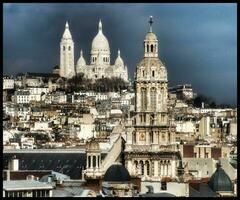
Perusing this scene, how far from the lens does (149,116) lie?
36.2m

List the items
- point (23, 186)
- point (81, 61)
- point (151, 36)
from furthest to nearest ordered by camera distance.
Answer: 1. point (81, 61)
2. point (151, 36)
3. point (23, 186)

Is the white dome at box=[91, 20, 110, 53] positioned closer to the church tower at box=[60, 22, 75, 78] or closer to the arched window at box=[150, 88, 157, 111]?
the church tower at box=[60, 22, 75, 78]

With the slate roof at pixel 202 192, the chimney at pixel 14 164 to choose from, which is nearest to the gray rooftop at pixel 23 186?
the slate roof at pixel 202 192

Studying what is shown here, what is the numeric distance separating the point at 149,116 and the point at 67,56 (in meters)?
86.7

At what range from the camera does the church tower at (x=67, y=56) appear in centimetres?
12100

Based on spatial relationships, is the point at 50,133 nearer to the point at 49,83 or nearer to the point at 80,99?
the point at 80,99

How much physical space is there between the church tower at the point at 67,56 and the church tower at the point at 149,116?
83688mm

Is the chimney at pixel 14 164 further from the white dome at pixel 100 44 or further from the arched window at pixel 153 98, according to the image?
the white dome at pixel 100 44

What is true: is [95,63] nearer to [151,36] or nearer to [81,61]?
[81,61]

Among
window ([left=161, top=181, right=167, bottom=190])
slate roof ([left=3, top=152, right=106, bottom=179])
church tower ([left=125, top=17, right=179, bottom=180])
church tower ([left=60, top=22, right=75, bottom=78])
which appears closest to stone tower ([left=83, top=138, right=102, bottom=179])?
slate roof ([left=3, top=152, right=106, bottom=179])

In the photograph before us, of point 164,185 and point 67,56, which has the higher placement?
point 67,56

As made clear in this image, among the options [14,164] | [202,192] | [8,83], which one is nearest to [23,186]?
[202,192]

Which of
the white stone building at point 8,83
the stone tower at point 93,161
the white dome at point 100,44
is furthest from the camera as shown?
the white dome at point 100,44

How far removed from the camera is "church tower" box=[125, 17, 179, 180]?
35938 millimetres
